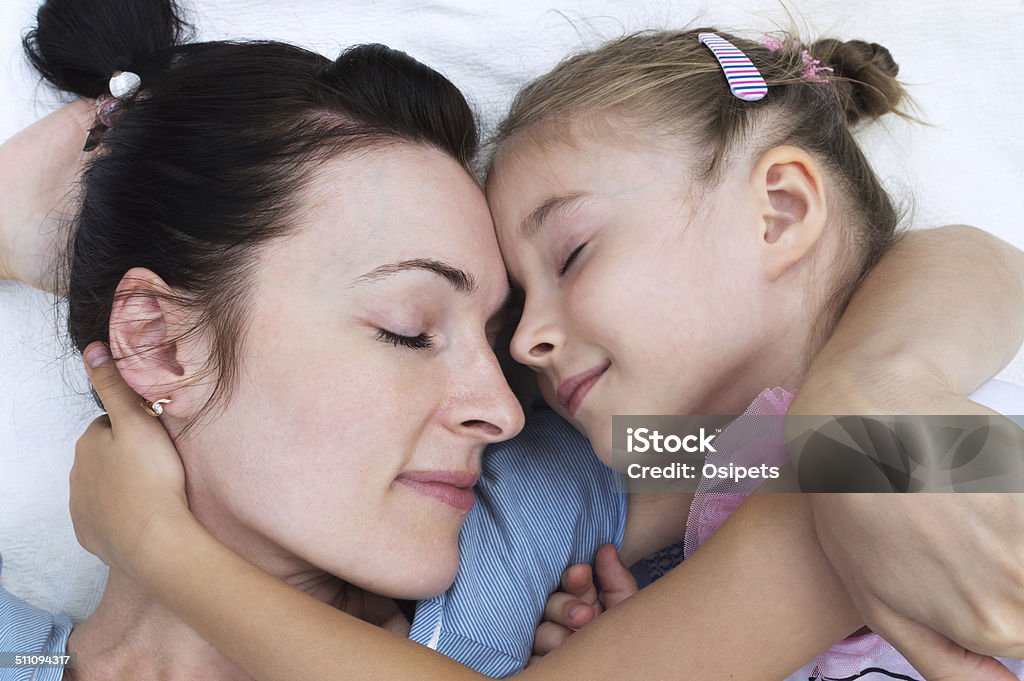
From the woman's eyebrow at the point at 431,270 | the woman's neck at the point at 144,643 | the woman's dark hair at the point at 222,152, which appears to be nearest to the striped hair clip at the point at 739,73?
the woman's dark hair at the point at 222,152

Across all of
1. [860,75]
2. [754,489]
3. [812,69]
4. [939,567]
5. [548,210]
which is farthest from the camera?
[860,75]

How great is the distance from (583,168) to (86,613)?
3.57 ft

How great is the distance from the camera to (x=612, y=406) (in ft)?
4.15

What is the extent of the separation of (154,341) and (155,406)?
3.7 inches

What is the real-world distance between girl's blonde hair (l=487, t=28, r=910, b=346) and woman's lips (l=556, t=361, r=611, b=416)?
1.00 ft

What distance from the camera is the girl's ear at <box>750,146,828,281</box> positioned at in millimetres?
1255

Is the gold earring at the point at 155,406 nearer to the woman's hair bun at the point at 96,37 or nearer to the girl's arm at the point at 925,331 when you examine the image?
the woman's hair bun at the point at 96,37

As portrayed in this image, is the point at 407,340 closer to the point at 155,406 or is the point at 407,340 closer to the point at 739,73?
the point at 155,406

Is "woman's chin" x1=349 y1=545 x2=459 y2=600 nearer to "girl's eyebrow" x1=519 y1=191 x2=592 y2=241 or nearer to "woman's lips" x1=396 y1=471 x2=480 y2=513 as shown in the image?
"woman's lips" x1=396 y1=471 x2=480 y2=513

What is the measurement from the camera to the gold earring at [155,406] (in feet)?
3.95

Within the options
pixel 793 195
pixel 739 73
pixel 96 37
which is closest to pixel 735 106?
pixel 739 73

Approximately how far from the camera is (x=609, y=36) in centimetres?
172

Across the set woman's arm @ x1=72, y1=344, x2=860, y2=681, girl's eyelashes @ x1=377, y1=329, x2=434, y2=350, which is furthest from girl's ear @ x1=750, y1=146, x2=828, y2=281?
girl's eyelashes @ x1=377, y1=329, x2=434, y2=350

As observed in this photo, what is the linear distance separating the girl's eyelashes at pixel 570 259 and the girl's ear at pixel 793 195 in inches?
9.9
